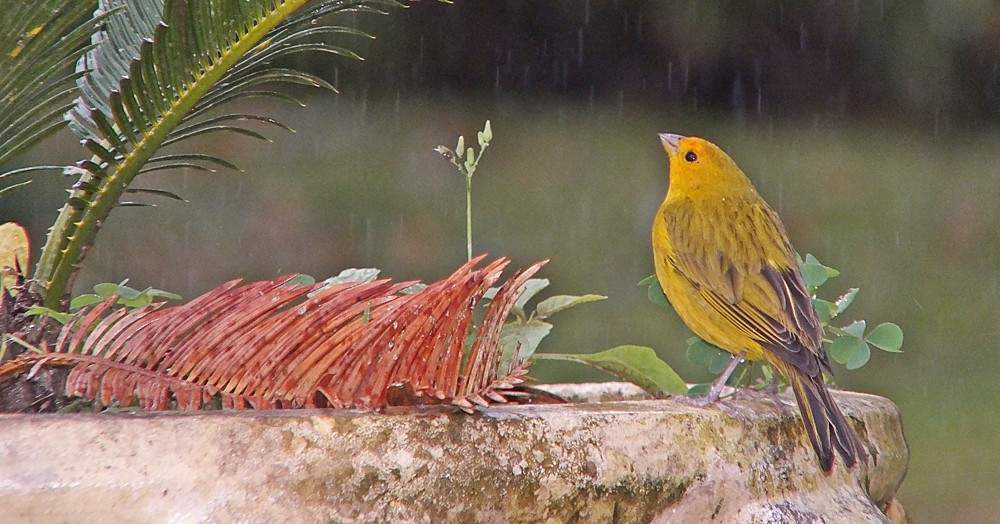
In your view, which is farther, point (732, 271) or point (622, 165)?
point (622, 165)

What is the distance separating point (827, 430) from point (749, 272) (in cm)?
76

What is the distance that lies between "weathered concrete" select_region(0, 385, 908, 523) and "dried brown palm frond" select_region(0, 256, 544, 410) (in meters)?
0.05

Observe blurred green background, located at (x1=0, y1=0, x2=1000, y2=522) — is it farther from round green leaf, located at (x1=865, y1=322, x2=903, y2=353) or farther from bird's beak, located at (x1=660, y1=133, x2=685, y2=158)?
round green leaf, located at (x1=865, y1=322, x2=903, y2=353)

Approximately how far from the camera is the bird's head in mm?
2502

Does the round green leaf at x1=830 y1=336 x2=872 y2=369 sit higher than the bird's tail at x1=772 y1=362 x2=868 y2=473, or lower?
lower

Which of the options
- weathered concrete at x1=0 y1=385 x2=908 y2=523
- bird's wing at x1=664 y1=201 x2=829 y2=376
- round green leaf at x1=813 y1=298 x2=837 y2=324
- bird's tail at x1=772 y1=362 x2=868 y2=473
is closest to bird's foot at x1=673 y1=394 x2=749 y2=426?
weathered concrete at x1=0 y1=385 x2=908 y2=523

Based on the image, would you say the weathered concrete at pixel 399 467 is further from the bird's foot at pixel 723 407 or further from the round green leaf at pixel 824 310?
the round green leaf at pixel 824 310

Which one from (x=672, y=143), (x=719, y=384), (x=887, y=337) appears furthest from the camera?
(x=672, y=143)

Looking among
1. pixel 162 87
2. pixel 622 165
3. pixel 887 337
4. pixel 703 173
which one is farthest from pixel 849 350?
pixel 622 165

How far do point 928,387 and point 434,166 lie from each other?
356 centimetres

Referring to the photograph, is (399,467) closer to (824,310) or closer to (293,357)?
(293,357)

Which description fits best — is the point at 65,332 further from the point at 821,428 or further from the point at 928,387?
the point at 928,387

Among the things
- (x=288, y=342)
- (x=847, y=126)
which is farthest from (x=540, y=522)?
(x=847, y=126)

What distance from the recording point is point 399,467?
116 centimetres
